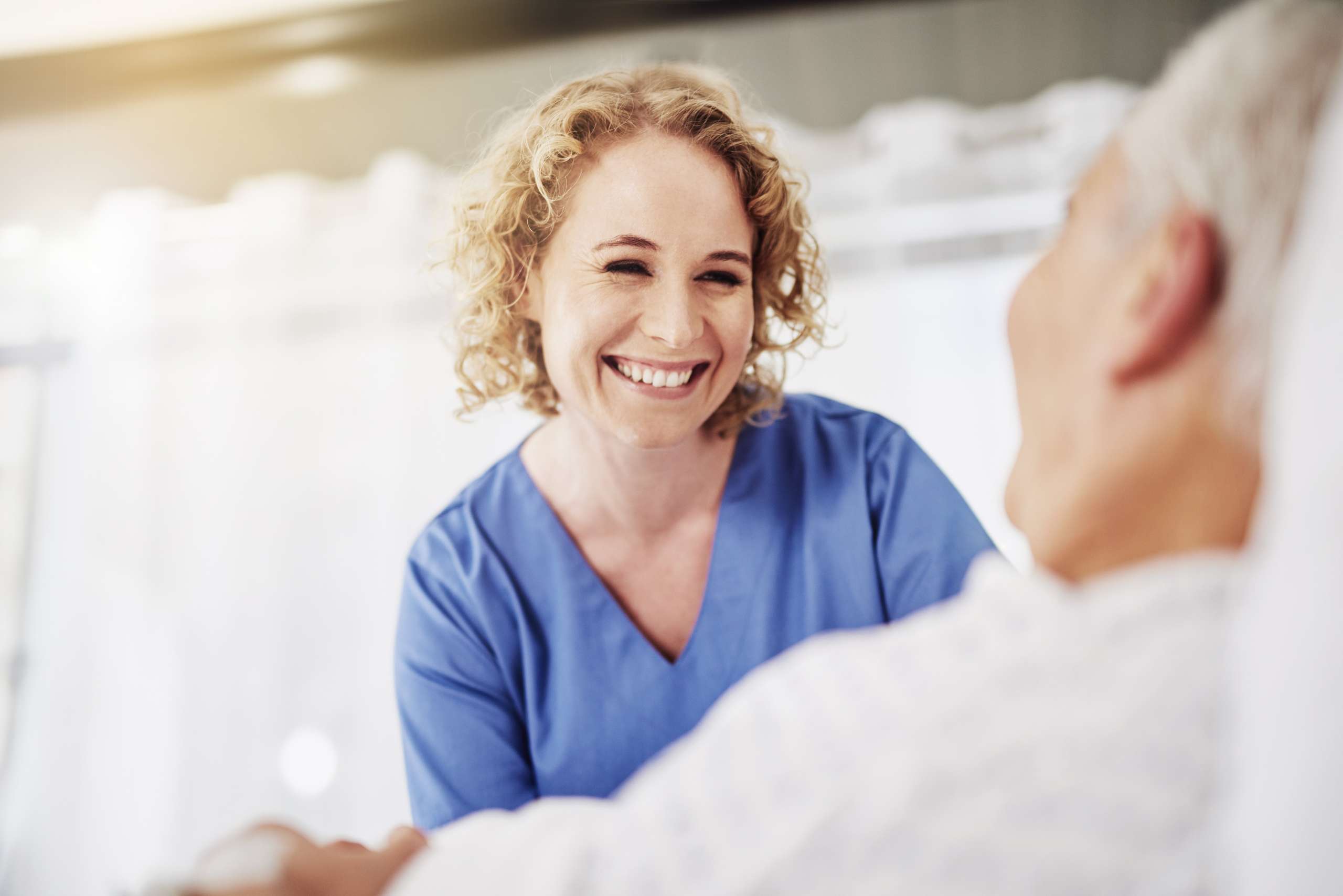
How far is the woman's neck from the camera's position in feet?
2.89

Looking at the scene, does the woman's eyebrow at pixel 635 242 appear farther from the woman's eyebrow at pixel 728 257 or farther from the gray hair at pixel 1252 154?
the gray hair at pixel 1252 154

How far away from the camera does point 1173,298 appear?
1.38 ft

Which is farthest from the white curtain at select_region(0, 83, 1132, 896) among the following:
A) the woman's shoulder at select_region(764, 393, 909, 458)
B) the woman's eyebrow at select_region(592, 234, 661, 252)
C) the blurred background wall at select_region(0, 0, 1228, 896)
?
the woman's eyebrow at select_region(592, 234, 661, 252)

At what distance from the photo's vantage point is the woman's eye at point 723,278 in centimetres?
77

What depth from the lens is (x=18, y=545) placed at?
74.4 inches

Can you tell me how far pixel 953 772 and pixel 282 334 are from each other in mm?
1827

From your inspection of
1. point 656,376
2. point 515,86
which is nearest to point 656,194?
point 656,376

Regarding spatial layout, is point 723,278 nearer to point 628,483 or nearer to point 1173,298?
point 628,483

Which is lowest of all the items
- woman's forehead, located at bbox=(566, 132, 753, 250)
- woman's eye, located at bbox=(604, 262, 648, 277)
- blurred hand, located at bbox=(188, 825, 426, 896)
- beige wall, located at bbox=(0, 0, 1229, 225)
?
blurred hand, located at bbox=(188, 825, 426, 896)

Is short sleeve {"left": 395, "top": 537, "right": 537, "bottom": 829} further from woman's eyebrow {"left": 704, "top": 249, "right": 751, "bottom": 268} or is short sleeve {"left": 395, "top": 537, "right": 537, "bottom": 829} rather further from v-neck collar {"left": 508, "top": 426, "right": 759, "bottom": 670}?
woman's eyebrow {"left": 704, "top": 249, "right": 751, "bottom": 268}

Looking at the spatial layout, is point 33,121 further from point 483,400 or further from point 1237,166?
point 1237,166

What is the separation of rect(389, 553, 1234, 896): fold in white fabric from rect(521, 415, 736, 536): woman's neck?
1.46 feet

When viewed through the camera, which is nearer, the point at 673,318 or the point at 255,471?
the point at 673,318

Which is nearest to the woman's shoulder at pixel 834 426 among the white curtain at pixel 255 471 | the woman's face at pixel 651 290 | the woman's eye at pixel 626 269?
the woman's face at pixel 651 290
